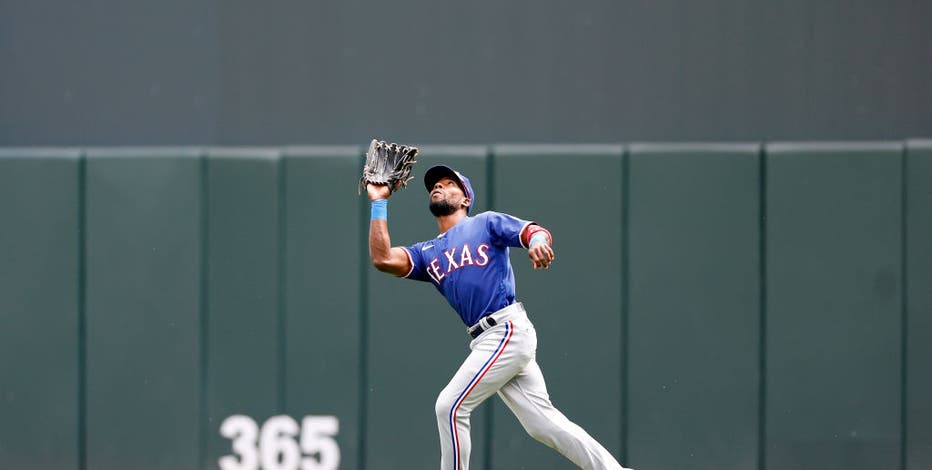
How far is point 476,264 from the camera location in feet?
15.6

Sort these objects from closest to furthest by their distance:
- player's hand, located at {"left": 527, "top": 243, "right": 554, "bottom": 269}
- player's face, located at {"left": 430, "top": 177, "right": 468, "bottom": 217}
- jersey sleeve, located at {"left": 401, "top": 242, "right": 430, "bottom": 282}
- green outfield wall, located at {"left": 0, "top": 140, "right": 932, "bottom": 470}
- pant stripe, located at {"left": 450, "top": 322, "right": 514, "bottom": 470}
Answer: player's hand, located at {"left": 527, "top": 243, "right": 554, "bottom": 269}, pant stripe, located at {"left": 450, "top": 322, "right": 514, "bottom": 470}, jersey sleeve, located at {"left": 401, "top": 242, "right": 430, "bottom": 282}, player's face, located at {"left": 430, "top": 177, "right": 468, "bottom": 217}, green outfield wall, located at {"left": 0, "top": 140, "right": 932, "bottom": 470}

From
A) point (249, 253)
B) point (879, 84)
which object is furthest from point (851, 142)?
point (249, 253)

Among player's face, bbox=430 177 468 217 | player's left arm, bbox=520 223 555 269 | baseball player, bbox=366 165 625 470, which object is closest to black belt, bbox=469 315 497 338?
baseball player, bbox=366 165 625 470

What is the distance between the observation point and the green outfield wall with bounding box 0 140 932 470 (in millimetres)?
5980

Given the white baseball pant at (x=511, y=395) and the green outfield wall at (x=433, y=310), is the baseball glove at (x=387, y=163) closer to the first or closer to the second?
the white baseball pant at (x=511, y=395)

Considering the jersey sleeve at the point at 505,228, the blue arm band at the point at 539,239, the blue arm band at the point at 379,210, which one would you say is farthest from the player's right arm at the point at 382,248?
the blue arm band at the point at 539,239

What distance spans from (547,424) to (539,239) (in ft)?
2.86

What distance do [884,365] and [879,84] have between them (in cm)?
171

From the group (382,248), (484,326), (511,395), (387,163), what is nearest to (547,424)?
(511,395)

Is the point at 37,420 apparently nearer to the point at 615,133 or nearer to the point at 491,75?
the point at 491,75

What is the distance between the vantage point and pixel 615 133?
646 cm

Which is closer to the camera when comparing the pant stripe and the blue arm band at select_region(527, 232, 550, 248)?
the blue arm band at select_region(527, 232, 550, 248)

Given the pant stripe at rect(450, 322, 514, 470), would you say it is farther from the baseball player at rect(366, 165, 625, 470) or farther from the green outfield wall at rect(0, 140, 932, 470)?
the green outfield wall at rect(0, 140, 932, 470)

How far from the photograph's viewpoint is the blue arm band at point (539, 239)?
4.43 m
